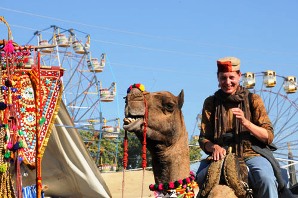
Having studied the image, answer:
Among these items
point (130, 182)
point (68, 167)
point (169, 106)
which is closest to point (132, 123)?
point (169, 106)

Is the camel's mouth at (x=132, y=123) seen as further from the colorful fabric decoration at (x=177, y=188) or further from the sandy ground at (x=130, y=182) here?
the sandy ground at (x=130, y=182)

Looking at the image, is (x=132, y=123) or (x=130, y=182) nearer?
(x=132, y=123)

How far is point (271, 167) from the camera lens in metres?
5.61

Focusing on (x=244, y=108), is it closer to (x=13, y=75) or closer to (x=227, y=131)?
(x=227, y=131)

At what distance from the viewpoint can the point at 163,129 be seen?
5895 mm

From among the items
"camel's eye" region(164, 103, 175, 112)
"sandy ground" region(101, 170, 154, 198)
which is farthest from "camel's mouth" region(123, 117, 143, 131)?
"sandy ground" region(101, 170, 154, 198)

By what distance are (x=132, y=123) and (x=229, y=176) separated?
2.40 ft

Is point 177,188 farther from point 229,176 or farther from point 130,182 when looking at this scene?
point 130,182

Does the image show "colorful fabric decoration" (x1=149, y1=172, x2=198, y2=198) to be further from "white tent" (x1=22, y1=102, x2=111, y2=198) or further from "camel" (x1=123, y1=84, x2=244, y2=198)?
"white tent" (x1=22, y1=102, x2=111, y2=198)

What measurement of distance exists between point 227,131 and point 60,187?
1224cm

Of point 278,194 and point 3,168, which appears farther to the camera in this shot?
point 3,168

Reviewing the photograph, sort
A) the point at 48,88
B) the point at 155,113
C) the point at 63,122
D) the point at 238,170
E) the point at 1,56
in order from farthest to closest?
the point at 63,122 → the point at 48,88 → the point at 1,56 → the point at 155,113 → the point at 238,170

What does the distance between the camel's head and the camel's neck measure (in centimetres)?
6

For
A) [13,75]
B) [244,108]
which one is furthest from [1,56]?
[244,108]
